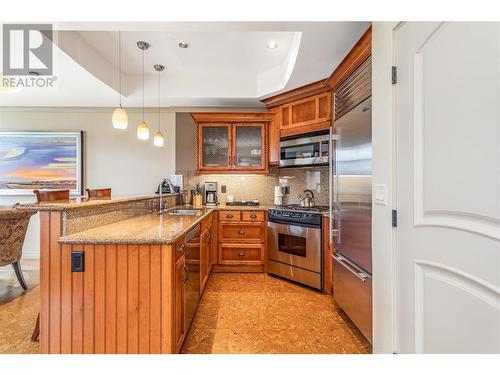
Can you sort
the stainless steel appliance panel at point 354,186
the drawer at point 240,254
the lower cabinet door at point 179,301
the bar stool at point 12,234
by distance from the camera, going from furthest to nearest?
the drawer at point 240,254 → the bar stool at point 12,234 → the stainless steel appliance panel at point 354,186 → the lower cabinet door at point 179,301

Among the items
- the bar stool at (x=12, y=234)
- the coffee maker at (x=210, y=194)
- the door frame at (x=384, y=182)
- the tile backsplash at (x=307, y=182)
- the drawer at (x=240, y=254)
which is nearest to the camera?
the door frame at (x=384, y=182)

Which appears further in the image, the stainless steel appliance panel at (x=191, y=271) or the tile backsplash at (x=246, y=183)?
the tile backsplash at (x=246, y=183)

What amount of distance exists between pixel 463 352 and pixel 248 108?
144 inches

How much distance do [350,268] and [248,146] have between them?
2.31 meters

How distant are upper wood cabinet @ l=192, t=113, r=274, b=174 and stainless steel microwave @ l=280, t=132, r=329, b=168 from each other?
403 millimetres

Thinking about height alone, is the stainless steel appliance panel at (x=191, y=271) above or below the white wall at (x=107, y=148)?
below

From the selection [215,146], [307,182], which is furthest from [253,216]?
[215,146]

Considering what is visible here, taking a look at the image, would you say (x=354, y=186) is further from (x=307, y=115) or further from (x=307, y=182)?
(x=307, y=182)

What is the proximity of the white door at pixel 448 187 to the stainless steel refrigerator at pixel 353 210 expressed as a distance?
422 mm

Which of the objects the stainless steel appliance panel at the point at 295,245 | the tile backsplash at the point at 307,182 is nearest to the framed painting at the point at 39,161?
the stainless steel appliance panel at the point at 295,245

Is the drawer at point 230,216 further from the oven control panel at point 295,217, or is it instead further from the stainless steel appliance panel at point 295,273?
the stainless steel appliance panel at point 295,273

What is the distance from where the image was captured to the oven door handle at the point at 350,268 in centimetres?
177

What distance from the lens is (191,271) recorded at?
194 cm

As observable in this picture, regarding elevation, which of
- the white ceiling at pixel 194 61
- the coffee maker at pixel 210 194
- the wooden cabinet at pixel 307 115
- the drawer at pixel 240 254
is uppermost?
the white ceiling at pixel 194 61
